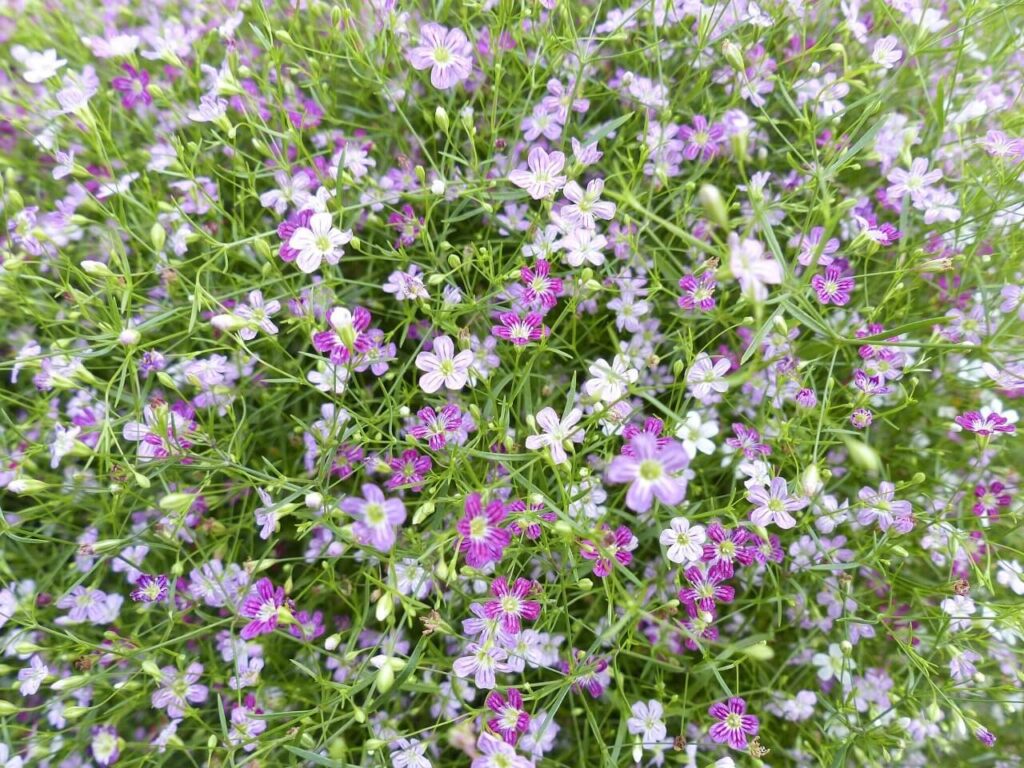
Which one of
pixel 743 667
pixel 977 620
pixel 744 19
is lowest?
pixel 743 667

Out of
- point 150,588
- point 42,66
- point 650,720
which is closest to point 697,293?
point 650,720

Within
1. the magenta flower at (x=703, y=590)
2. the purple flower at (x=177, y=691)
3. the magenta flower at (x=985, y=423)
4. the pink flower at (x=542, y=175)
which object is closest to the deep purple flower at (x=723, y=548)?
the magenta flower at (x=703, y=590)

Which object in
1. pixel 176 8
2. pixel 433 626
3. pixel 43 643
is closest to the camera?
pixel 433 626

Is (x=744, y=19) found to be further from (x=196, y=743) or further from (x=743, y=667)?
(x=196, y=743)

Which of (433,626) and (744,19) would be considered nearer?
(433,626)

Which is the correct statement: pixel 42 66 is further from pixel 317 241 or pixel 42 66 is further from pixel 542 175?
pixel 542 175

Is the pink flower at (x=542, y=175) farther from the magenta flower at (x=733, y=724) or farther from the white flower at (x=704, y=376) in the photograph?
the magenta flower at (x=733, y=724)

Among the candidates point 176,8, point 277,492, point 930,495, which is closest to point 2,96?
point 176,8
